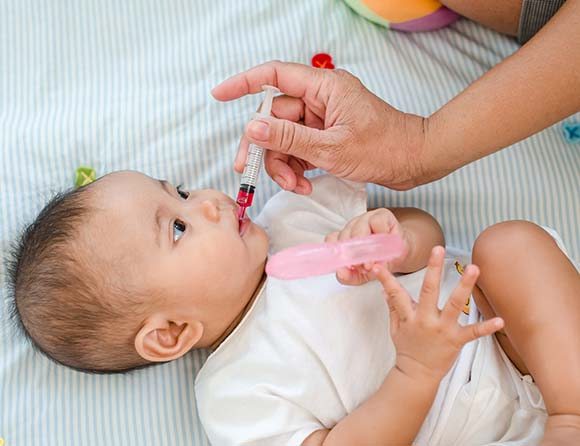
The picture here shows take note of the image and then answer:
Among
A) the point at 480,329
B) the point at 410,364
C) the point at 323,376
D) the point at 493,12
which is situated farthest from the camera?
the point at 493,12

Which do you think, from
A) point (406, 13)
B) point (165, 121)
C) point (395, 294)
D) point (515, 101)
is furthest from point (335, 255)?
point (406, 13)

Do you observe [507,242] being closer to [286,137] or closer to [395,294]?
[395,294]

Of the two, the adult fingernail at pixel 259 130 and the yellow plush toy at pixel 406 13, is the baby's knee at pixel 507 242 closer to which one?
the adult fingernail at pixel 259 130

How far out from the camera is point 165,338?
117 cm

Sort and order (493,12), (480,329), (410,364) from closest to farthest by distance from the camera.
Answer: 1. (480,329)
2. (410,364)
3. (493,12)

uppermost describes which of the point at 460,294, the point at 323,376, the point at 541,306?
the point at 460,294

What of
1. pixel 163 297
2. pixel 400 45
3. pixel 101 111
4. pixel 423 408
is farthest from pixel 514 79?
pixel 101 111

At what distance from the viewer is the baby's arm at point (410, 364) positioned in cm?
100

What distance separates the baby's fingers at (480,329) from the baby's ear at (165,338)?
0.40 metres

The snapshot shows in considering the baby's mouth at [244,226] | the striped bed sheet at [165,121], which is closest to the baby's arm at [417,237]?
the striped bed sheet at [165,121]

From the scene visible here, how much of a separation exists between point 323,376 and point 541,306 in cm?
33

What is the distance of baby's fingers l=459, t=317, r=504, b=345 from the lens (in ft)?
3.11

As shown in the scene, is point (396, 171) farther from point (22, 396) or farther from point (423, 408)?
point (22, 396)

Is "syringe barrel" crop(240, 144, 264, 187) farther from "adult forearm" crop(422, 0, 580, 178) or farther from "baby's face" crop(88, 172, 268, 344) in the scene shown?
"adult forearm" crop(422, 0, 580, 178)
